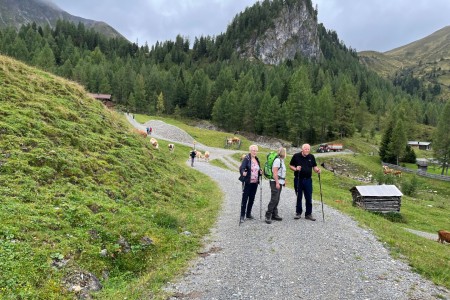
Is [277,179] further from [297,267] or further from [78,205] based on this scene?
[78,205]

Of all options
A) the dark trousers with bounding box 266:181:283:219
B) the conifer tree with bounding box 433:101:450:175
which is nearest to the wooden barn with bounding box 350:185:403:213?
the dark trousers with bounding box 266:181:283:219

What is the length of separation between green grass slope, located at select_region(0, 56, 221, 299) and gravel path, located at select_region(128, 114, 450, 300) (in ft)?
3.23

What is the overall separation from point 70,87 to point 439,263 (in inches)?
979

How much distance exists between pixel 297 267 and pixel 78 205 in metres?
7.71

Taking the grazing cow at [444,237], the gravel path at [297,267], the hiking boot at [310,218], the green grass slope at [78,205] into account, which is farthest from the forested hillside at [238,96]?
the gravel path at [297,267]

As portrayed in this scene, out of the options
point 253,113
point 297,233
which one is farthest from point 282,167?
point 253,113

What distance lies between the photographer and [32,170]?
12.8 meters

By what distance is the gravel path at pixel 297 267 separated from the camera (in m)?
8.44

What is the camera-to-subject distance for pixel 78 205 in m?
11.8

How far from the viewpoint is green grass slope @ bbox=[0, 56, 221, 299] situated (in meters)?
8.29

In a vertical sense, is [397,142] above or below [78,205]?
above

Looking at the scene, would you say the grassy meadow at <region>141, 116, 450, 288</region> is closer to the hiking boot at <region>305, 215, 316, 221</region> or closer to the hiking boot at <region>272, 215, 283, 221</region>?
the hiking boot at <region>305, 215, 316, 221</region>

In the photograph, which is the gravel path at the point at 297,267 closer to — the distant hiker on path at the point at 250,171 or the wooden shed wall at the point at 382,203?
the distant hiker on path at the point at 250,171

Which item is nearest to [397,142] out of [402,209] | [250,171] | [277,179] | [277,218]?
[402,209]
